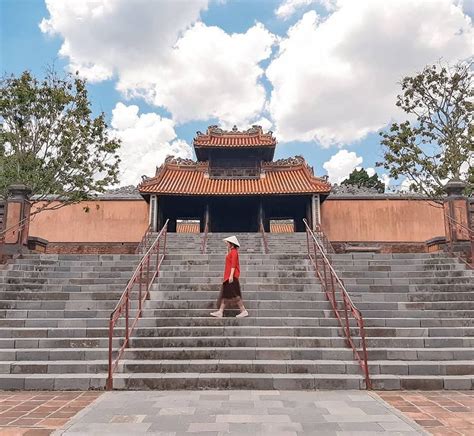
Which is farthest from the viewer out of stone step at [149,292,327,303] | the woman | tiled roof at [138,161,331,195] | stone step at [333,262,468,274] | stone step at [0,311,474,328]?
tiled roof at [138,161,331,195]

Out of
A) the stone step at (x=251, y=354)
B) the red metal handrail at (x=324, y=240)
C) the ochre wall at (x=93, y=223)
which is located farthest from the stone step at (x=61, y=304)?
the ochre wall at (x=93, y=223)

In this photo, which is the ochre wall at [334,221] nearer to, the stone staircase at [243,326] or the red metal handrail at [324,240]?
the red metal handrail at [324,240]

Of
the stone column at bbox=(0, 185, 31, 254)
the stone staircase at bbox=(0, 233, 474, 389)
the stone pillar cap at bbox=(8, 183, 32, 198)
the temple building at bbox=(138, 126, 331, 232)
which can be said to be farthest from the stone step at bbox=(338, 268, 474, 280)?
the temple building at bbox=(138, 126, 331, 232)

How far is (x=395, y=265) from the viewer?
9.55m

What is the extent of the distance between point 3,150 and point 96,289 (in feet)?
25.8

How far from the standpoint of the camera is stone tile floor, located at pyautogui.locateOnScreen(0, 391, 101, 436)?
12.5 ft

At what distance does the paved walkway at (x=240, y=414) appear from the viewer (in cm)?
373

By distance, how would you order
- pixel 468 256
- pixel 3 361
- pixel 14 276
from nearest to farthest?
pixel 3 361 → pixel 14 276 → pixel 468 256

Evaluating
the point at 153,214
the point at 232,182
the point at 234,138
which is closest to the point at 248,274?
the point at 153,214

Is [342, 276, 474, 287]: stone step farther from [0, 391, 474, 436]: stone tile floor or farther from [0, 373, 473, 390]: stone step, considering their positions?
[0, 391, 474, 436]: stone tile floor

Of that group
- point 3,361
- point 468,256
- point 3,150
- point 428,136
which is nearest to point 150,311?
point 3,361

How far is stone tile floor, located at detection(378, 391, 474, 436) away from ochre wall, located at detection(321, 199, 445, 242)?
1482 centimetres

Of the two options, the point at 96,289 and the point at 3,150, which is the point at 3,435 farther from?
the point at 3,150

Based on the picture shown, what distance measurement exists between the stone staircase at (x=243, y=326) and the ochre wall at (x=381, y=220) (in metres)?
9.57
